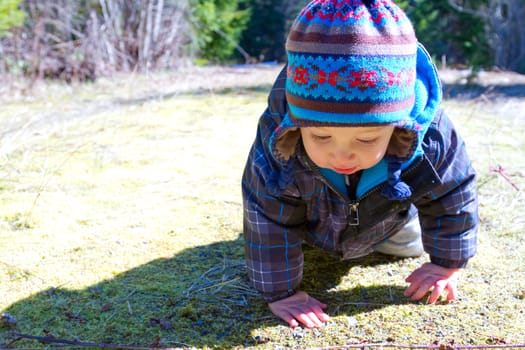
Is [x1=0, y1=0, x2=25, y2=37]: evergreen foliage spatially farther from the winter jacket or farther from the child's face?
the child's face

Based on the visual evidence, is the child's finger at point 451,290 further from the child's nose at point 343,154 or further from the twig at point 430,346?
the child's nose at point 343,154

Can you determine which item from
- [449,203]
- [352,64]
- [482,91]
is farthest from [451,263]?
[482,91]

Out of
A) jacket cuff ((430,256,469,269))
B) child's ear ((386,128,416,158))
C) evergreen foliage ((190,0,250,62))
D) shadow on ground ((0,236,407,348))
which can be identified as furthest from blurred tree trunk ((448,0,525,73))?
child's ear ((386,128,416,158))

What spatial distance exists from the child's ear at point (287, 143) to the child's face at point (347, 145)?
8 centimetres

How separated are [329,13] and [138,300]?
1158mm

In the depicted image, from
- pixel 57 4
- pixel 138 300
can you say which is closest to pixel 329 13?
pixel 138 300

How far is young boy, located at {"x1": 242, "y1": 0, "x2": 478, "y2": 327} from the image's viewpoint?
1509mm

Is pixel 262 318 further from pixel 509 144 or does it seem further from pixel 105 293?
pixel 509 144

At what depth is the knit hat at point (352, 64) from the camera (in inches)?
58.4

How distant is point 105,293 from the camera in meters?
2.09

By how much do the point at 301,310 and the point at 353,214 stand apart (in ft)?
1.15

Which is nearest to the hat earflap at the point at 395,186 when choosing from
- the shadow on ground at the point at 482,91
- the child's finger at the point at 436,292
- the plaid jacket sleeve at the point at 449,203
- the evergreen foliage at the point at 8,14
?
the plaid jacket sleeve at the point at 449,203

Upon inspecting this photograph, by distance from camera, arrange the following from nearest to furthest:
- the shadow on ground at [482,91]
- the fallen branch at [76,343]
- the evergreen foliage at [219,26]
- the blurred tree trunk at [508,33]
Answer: the fallen branch at [76,343]
the shadow on ground at [482,91]
the blurred tree trunk at [508,33]
the evergreen foliage at [219,26]

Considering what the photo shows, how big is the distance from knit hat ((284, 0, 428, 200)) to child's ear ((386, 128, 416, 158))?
0.28 ft
